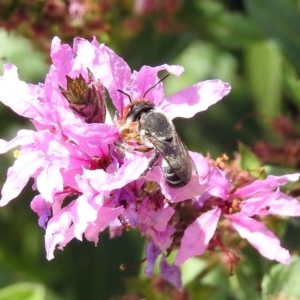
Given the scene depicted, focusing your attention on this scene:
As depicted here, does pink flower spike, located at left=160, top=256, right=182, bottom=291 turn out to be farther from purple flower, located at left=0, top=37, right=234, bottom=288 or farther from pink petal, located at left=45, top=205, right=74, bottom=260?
pink petal, located at left=45, top=205, right=74, bottom=260

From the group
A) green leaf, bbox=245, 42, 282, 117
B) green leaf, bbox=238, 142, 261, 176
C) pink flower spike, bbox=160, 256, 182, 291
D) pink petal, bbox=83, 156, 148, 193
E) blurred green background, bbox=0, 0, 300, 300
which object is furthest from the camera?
green leaf, bbox=245, 42, 282, 117

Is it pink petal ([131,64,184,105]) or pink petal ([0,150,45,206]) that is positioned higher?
pink petal ([131,64,184,105])

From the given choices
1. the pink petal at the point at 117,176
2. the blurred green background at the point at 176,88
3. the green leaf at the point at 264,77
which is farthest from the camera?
the green leaf at the point at 264,77

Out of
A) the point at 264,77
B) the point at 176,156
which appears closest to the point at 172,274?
the point at 176,156

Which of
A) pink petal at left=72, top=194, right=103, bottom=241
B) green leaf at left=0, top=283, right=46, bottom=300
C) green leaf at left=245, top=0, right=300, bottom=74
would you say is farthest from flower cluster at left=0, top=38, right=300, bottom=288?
green leaf at left=245, top=0, right=300, bottom=74

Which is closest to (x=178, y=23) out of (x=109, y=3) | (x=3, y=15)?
(x=109, y=3)

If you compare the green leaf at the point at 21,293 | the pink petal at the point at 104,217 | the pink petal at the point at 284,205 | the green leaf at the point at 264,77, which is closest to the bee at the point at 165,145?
the pink petal at the point at 104,217

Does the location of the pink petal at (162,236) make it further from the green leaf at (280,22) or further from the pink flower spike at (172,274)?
the green leaf at (280,22)
